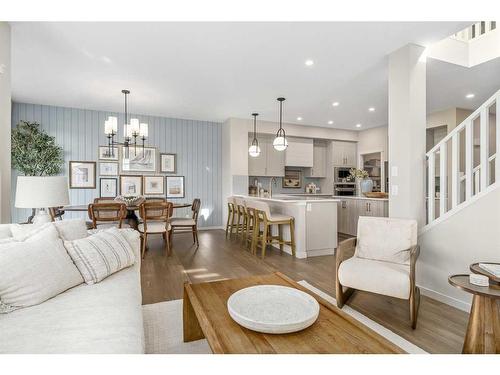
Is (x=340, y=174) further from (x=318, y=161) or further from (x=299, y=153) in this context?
(x=299, y=153)

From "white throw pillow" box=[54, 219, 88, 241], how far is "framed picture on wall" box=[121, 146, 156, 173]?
4042mm

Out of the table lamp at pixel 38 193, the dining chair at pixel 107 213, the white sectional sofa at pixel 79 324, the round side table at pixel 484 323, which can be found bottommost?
the round side table at pixel 484 323

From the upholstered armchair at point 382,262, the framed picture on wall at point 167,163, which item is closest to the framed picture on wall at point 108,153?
the framed picture on wall at point 167,163

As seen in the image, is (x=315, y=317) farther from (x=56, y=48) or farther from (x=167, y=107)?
(x=167, y=107)

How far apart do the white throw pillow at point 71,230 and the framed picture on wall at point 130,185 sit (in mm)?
3974

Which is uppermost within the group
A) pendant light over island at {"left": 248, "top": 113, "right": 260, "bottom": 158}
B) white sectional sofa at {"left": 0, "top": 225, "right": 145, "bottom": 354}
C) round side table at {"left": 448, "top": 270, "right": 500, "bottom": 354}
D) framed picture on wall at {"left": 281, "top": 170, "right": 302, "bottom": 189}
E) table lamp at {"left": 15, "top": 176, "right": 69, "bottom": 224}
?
pendant light over island at {"left": 248, "top": 113, "right": 260, "bottom": 158}

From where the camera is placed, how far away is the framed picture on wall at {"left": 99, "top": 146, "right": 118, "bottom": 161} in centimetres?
578

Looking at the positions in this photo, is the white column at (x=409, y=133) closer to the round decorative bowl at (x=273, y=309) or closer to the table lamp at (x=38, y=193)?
the round decorative bowl at (x=273, y=309)

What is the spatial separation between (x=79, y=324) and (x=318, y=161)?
718 cm

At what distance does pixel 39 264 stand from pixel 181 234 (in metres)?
4.42

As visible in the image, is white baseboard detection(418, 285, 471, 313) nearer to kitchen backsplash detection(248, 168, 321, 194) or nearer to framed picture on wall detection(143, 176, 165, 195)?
kitchen backsplash detection(248, 168, 321, 194)

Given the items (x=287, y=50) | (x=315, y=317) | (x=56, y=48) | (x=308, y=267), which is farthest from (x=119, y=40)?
(x=308, y=267)

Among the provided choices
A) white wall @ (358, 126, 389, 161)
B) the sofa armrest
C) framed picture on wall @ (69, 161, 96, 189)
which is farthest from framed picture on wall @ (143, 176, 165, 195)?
white wall @ (358, 126, 389, 161)

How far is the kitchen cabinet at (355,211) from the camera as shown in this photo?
5203 millimetres
